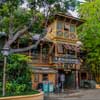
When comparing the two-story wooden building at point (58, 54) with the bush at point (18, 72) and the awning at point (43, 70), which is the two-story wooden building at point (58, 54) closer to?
the awning at point (43, 70)

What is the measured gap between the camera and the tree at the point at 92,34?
31.7m

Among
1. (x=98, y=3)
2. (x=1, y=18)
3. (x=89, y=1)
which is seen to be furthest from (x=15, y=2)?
(x=89, y=1)

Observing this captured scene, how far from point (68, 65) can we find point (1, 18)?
11.5 metres

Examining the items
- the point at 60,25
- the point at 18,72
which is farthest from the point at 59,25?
the point at 18,72

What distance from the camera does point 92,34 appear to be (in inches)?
1275

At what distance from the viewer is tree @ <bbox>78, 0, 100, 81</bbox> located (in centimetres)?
3173

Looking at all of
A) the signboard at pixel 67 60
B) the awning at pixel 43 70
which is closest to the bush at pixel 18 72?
the awning at pixel 43 70

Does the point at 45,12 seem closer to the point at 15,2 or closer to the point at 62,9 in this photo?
the point at 62,9

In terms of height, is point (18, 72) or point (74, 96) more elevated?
point (18, 72)

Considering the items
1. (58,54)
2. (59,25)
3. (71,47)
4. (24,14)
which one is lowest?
(58,54)

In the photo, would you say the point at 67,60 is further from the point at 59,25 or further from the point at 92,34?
the point at 92,34

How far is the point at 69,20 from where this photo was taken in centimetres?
3056

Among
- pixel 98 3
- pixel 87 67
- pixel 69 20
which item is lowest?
pixel 87 67

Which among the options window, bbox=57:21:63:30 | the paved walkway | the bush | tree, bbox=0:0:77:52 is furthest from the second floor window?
the bush
